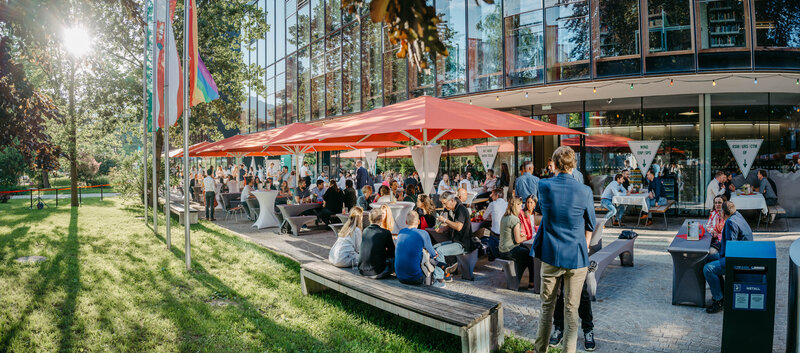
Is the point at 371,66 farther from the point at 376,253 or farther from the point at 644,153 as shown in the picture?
the point at 376,253

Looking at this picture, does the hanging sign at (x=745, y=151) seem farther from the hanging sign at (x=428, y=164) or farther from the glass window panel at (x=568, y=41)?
the hanging sign at (x=428, y=164)

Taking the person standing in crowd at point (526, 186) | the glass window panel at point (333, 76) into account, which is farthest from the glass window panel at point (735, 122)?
the glass window panel at point (333, 76)

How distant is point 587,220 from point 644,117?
13.1m

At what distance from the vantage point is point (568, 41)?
43.9 ft

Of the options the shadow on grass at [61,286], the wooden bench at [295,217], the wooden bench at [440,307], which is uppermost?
the wooden bench at [295,217]

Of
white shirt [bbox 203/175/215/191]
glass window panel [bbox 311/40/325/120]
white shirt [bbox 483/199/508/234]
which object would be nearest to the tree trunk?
white shirt [bbox 203/175/215/191]

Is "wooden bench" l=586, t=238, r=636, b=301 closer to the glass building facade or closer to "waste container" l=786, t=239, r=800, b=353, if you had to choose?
"waste container" l=786, t=239, r=800, b=353

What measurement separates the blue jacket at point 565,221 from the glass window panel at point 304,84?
21.6m

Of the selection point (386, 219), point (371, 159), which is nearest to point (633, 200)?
point (386, 219)

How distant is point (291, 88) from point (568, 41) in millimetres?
17377

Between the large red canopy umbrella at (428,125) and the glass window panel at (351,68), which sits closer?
the large red canopy umbrella at (428,125)

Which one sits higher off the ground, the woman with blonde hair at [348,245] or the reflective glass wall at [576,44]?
the reflective glass wall at [576,44]

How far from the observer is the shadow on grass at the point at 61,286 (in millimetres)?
4459

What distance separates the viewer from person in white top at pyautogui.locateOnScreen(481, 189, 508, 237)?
7473mm
